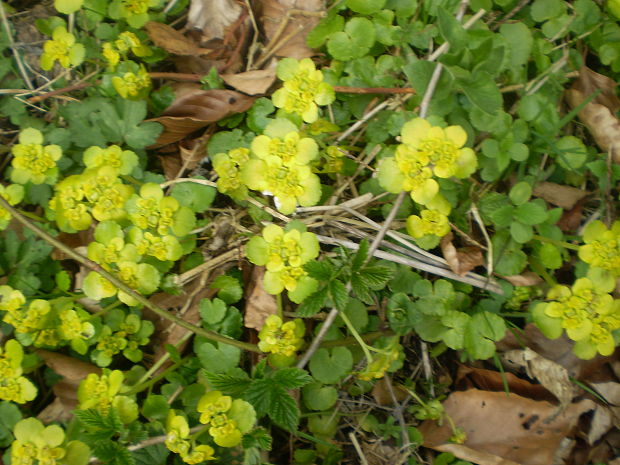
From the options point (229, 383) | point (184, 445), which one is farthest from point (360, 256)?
point (184, 445)

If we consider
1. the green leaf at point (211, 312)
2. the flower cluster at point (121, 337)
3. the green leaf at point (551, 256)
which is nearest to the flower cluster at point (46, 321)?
the flower cluster at point (121, 337)

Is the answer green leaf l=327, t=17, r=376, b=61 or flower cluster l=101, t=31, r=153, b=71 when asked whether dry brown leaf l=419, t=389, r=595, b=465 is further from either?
flower cluster l=101, t=31, r=153, b=71

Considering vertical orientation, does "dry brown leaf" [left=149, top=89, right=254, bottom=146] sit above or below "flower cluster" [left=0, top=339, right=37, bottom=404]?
above

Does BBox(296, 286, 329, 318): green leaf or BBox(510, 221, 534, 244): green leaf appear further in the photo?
BBox(510, 221, 534, 244): green leaf

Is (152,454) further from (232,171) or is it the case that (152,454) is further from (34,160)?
A: (34,160)

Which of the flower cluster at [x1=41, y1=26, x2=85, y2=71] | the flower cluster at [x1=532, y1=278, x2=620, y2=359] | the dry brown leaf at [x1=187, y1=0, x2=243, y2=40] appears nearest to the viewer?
the flower cluster at [x1=532, y1=278, x2=620, y2=359]

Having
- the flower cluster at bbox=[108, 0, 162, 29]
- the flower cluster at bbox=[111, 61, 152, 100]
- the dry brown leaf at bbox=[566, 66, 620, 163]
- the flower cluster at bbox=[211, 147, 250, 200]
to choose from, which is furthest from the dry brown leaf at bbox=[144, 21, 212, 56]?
the dry brown leaf at bbox=[566, 66, 620, 163]

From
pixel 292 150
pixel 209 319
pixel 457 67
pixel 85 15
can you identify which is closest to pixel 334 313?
pixel 209 319
